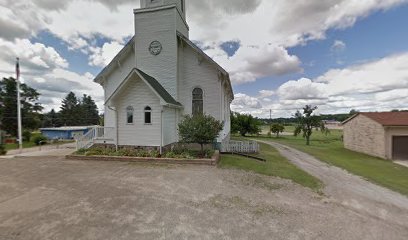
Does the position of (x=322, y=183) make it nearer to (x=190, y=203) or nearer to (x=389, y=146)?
(x=190, y=203)

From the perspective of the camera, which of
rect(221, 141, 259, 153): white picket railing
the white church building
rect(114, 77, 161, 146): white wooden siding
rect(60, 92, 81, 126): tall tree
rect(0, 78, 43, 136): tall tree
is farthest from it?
rect(60, 92, 81, 126): tall tree

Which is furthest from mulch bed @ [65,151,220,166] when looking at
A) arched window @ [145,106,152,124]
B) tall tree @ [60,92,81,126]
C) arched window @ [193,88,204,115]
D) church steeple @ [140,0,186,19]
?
tall tree @ [60,92,81,126]

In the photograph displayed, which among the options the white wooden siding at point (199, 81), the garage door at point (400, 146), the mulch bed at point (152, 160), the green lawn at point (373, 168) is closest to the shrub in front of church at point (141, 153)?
the mulch bed at point (152, 160)

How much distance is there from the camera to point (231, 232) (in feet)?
16.1

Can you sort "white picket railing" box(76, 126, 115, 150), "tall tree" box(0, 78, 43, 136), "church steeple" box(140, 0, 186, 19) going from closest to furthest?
1. "white picket railing" box(76, 126, 115, 150)
2. "church steeple" box(140, 0, 186, 19)
3. "tall tree" box(0, 78, 43, 136)

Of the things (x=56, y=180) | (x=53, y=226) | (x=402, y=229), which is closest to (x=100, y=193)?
(x=53, y=226)

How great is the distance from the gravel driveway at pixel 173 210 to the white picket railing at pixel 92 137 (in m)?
5.51

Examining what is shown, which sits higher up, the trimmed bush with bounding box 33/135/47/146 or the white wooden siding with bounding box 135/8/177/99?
the white wooden siding with bounding box 135/8/177/99

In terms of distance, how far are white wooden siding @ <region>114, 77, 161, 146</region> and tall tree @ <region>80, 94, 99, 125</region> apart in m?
71.0

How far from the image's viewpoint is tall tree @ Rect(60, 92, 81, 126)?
73000mm

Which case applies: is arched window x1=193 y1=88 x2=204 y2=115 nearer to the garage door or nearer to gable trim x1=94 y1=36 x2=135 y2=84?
gable trim x1=94 y1=36 x2=135 y2=84

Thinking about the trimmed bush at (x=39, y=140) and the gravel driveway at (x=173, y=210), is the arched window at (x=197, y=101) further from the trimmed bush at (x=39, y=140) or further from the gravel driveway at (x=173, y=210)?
the trimmed bush at (x=39, y=140)

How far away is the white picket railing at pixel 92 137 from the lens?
49.8 feet

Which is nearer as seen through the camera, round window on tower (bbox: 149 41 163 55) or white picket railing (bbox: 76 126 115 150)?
white picket railing (bbox: 76 126 115 150)
